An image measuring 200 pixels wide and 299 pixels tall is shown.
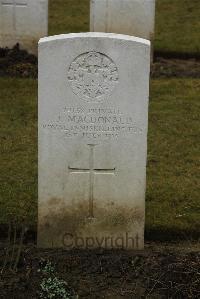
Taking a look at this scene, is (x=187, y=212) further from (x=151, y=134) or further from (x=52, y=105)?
(x=151, y=134)

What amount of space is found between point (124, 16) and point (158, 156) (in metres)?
4.35

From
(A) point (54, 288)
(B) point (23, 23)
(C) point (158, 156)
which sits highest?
(B) point (23, 23)

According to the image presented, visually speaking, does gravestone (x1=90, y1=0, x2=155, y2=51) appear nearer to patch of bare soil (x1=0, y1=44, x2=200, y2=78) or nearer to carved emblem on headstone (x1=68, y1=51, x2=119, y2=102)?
patch of bare soil (x1=0, y1=44, x2=200, y2=78)

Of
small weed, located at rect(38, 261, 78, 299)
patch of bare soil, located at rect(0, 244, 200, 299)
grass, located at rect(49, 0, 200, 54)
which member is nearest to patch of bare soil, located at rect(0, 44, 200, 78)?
grass, located at rect(49, 0, 200, 54)

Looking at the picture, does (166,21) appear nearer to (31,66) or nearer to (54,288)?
(31,66)

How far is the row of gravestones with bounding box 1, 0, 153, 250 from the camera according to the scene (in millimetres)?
5426

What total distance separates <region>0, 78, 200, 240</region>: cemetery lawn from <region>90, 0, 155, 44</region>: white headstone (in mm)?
1173

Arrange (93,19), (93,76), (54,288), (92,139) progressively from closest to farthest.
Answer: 1. (54,288)
2. (93,76)
3. (92,139)
4. (93,19)

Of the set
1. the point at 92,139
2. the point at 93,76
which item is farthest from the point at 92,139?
the point at 93,76

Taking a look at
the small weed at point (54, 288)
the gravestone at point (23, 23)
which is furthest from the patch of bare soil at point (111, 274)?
the gravestone at point (23, 23)

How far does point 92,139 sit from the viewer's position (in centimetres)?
561

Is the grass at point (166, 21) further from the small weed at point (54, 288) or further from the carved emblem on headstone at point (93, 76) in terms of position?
the small weed at point (54, 288)

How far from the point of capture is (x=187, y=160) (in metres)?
7.90

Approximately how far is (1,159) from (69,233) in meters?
2.23
